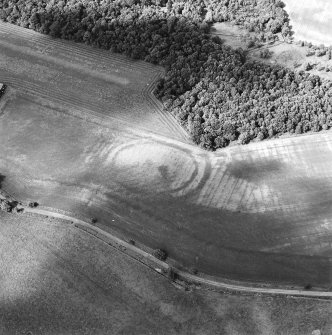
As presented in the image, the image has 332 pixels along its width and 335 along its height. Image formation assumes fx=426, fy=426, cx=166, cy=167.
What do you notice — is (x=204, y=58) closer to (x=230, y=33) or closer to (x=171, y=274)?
(x=230, y=33)

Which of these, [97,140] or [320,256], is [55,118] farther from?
[320,256]

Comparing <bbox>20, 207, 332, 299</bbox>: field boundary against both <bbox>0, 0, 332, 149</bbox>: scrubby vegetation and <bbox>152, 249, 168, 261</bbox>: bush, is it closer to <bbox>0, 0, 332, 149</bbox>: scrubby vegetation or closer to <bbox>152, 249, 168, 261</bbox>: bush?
<bbox>152, 249, 168, 261</bbox>: bush

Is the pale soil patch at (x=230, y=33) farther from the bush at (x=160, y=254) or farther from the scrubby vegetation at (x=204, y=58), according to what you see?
the bush at (x=160, y=254)

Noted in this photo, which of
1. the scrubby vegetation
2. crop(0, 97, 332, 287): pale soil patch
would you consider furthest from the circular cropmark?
the scrubby vegetation

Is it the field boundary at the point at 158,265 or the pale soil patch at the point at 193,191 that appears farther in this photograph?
the pale soil patch at the point at 193,191

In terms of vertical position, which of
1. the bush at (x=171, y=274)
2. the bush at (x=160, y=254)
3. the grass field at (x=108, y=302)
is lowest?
the grass field at (x=108, y=302)

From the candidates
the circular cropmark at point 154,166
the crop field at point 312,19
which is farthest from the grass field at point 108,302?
the crop field at point 312,19

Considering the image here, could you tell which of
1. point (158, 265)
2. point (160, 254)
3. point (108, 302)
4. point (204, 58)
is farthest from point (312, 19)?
point (108, 302)
